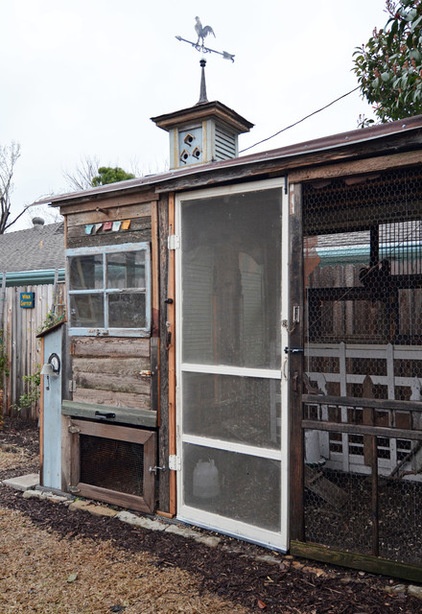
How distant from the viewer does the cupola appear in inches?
164

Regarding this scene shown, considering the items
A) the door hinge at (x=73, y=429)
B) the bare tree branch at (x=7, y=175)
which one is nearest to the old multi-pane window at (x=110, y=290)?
the door hinge at (x=73, y=429)

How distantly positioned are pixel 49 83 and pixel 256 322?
14.4m

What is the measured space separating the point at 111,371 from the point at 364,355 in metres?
2.18

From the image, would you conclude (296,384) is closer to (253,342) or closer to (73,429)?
(253,342)

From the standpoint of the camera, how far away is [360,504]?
3514 mm

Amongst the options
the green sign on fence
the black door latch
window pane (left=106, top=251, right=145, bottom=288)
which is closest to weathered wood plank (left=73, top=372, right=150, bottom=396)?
window pane (left=106, top=251, right=145, bottom=288)

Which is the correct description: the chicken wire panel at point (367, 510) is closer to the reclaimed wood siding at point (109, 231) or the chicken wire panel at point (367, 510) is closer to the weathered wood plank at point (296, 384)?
the weathered wood plank at point (296, 384)

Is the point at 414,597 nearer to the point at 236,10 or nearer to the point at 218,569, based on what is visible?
the point at 218,569

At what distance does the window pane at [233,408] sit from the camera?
292 centimetres

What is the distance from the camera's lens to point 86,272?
3.79 m

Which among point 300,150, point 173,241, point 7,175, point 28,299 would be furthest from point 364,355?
point 7,175

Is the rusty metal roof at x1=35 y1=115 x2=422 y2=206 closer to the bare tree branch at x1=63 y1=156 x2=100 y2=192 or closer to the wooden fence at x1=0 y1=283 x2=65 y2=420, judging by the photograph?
the wooden fence at x1=0 y1=283 x2=65 y2=420

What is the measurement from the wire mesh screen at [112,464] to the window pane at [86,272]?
121 centimetres

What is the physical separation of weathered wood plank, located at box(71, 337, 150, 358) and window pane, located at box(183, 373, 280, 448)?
1.40 ft
